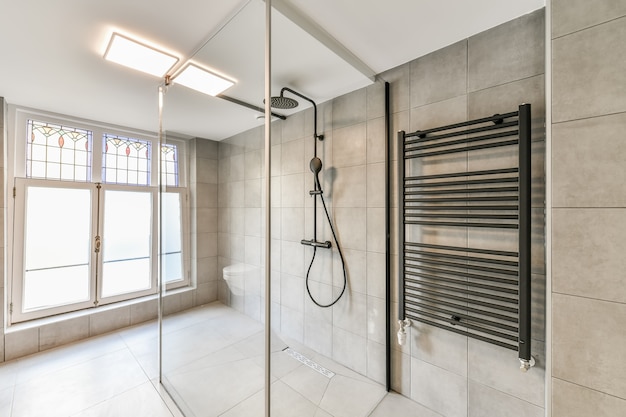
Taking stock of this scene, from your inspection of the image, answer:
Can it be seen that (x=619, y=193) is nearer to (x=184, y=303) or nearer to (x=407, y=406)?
(x=407, y=406)

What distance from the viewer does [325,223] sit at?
6.55 feet

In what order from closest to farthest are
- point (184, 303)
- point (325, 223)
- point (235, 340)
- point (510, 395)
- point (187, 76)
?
point (510, 395)
point (235, 340)
point (187, 76)
point (184, 303)
point (325, 223)

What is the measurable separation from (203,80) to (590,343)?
7.40ft

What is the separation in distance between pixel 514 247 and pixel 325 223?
A: 3.80ft

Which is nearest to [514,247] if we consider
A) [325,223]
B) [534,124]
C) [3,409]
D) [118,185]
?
[534,124]

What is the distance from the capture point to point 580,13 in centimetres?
95

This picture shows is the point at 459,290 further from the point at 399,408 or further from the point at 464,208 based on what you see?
the point at 399,408

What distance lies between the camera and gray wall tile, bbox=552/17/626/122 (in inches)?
35.3

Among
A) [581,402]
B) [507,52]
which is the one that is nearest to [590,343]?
[581,402]

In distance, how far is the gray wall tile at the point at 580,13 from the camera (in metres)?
0.90

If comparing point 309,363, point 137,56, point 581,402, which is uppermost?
point 137,56

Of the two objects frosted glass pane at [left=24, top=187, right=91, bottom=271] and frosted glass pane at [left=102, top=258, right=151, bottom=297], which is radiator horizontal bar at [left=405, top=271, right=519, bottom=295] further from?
frosted glass pane at [left=24, top=187, right=91, bottom=271]

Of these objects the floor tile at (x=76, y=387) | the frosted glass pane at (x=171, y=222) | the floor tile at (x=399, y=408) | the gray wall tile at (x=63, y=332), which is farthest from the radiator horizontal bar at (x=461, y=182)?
the gray wall tile at (x=63, y=332)

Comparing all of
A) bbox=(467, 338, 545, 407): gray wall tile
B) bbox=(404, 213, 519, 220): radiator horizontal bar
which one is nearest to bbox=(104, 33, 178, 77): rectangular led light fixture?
bbox=(404, 213, 519, 220): radiator horizontal bar
